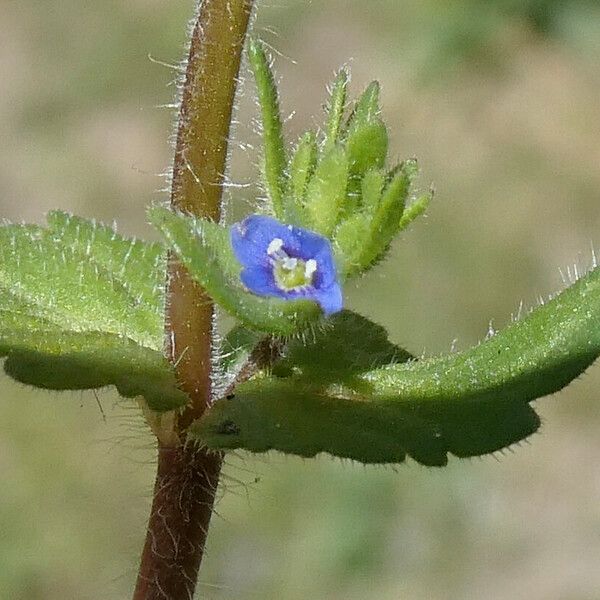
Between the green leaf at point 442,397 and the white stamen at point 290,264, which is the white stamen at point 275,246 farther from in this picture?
the green leaf at point 442,397

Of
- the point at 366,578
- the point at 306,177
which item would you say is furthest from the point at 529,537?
the point at 306,177

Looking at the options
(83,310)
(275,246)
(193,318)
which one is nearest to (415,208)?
(275,246)

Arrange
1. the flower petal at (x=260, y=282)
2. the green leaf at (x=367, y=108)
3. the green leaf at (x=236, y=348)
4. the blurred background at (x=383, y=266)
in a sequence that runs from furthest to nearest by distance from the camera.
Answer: the blurred background at (x=383, y=266) < the green leaf at (x=236, y=348) < the green leaf at (x=367, y=108) < the flower petal at (x=260, y=282)

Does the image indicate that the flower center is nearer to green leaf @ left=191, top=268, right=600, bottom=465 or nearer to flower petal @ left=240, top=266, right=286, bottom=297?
flower petal @ left=240, top=266, right=286, bottom=297

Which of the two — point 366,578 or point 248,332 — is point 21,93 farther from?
point 248,332

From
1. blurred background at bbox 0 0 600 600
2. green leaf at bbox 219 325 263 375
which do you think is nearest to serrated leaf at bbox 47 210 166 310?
green leaf at bbox 219 325 263 375

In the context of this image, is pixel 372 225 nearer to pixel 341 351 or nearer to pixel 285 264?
pixel 285 264

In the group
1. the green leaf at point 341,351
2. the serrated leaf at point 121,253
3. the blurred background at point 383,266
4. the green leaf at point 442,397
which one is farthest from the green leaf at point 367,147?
the blurred background at point 383,266
